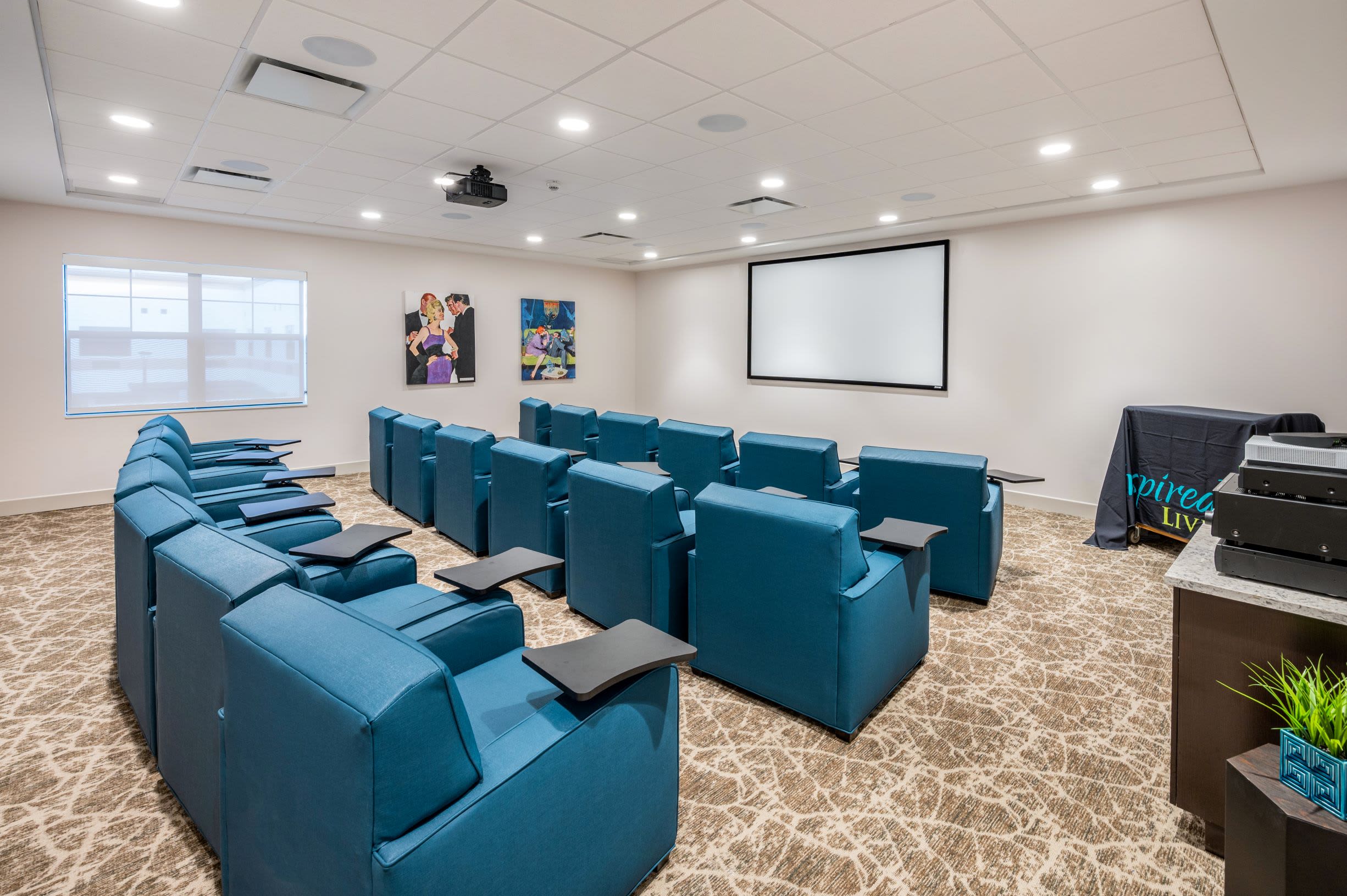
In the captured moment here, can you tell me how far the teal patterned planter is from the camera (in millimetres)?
1278

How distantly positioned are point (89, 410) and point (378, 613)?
6317 mm

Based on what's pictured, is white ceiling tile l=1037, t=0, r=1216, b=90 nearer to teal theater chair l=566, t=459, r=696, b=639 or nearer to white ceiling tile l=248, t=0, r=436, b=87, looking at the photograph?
teal theater chair l=566, t=459, r=696, b=639

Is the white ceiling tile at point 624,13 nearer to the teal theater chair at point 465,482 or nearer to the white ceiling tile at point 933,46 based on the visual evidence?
the white ceiling tile at point 933,46

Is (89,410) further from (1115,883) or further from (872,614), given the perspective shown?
(1115,883)

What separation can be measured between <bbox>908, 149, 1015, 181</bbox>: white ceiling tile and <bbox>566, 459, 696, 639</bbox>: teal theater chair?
10.5 ft

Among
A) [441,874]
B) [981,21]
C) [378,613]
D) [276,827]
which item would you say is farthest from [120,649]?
[981,21]

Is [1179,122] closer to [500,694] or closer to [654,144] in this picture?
[654,144]

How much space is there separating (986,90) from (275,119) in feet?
12.9

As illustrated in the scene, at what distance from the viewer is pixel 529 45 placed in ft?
9.45

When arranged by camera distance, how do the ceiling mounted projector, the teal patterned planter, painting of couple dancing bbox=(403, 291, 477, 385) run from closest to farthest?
the teal patterned planter, the ceiling mounted projector, painting of couple dancing bbox=(403, 291, 477, 385)

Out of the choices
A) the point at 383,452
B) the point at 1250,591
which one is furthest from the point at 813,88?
the point at 383,452

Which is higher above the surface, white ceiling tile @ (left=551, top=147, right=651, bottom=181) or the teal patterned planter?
white ceiling tile @ (left=551, top=147, right=651, bottom=181)

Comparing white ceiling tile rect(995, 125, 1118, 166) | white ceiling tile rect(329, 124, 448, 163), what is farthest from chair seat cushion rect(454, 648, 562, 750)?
white ceiling tile rect(995, 125, 1118, 166)

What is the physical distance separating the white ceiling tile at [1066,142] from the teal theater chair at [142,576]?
4.78 meters
